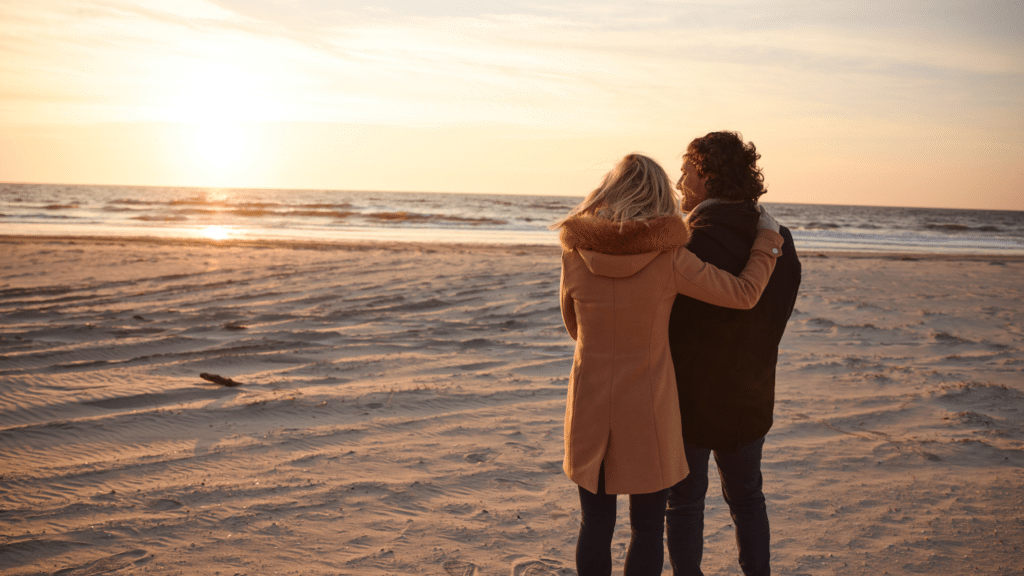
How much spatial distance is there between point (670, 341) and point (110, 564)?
240cm

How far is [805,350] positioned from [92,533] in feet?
18.6

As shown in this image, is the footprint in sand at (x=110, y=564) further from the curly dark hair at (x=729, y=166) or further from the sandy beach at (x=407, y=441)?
the curly dark hair at (x=729, y=166)

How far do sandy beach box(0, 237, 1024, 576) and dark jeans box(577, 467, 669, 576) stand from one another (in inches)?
24.6

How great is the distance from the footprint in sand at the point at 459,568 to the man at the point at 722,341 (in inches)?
34.5

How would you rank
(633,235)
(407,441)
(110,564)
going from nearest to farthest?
(633,235), (110,564), (407,441)

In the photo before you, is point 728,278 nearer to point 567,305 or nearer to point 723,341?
point 723,341

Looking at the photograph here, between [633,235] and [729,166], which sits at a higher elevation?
[729,166]

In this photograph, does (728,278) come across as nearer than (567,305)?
Yes

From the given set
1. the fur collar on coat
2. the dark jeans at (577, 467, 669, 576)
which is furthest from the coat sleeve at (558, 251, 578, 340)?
the dark jeans at (577, 467, 669, 576)

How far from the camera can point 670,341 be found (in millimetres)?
2025

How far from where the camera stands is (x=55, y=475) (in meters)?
3.21

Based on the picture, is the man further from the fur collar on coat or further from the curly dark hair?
the fur collar on coat

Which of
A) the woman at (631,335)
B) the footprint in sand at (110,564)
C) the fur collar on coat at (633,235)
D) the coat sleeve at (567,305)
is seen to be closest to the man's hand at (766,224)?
the woman at (631,335)

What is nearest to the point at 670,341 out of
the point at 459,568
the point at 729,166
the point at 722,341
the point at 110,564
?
the point at 722,341
